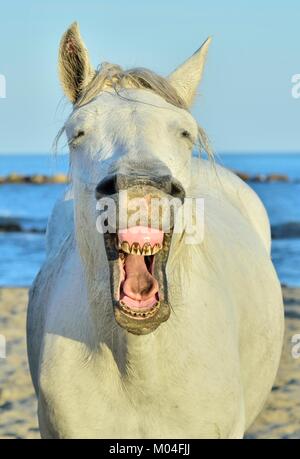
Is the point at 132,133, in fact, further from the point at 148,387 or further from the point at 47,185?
the point at 47,185

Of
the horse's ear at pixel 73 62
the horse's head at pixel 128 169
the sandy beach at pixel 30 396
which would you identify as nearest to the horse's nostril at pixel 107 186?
the horse's head at pixel 128 169

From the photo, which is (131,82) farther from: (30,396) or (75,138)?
(30,396)

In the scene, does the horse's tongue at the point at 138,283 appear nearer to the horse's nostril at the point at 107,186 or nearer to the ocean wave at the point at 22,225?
the horse's nostril at the point at 107,186

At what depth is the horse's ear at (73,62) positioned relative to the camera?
321 centimetres

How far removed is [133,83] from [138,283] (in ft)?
2.70

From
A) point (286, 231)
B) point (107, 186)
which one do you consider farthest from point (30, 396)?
point (286, 231)

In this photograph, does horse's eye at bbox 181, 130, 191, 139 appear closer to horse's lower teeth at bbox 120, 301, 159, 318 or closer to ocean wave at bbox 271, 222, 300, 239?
horse's lower teeth at bbox 120, 301, 159, 318

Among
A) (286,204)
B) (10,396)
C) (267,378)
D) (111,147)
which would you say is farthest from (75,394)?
(286,204)

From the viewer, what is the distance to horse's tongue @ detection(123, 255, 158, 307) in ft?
8.91

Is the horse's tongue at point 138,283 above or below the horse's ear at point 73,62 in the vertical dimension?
below

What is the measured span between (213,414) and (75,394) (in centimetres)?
51

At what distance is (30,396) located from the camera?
22.4 feet

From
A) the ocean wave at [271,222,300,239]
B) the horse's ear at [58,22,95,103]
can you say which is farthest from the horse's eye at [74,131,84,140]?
the ocean wave at [271,222,300,239]

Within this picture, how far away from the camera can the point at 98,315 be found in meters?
3.11
